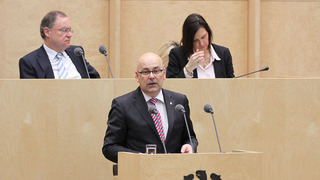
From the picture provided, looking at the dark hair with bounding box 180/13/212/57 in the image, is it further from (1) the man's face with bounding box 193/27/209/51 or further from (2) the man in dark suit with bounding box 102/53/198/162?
(2) the man in dark suit with bounding box 102/53/198/162

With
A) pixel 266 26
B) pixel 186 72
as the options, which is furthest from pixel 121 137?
pixel 266 26

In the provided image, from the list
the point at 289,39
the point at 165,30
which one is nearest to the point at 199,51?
the point at 165,30

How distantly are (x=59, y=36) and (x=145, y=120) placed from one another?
1.06 m

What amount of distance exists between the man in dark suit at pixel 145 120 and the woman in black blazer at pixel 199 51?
0.76 metres

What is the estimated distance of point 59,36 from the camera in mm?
3838

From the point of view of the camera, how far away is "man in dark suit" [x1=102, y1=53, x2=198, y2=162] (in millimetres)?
3018

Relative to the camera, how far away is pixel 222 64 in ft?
12.9

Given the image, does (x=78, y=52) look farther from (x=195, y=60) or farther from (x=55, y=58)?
(x=195, y=60)

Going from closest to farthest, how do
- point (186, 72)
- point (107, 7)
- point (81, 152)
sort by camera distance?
point (81, 152), point (186, 72), point (107, 7)

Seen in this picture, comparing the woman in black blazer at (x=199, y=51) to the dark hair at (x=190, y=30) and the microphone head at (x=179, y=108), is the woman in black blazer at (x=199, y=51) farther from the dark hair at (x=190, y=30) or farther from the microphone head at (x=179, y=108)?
the microphone head at (x=179, y=108)

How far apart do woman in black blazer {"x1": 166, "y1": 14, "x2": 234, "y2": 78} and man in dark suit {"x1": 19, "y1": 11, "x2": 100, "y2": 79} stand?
19.9 inches

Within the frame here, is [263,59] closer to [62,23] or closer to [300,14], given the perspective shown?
[300,14]

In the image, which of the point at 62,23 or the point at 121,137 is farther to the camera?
the point at 62,23

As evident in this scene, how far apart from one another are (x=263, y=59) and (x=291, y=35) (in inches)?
12.1
